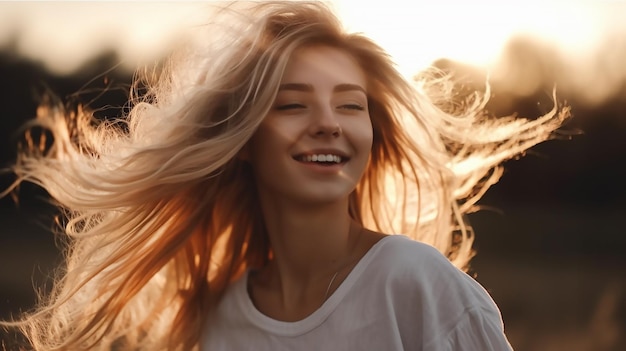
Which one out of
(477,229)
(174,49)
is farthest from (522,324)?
(174,49)

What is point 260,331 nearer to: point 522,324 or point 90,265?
point 90,265

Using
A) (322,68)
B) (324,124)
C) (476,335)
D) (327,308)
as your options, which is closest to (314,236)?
(327,308)

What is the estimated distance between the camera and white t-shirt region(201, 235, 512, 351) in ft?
10.6

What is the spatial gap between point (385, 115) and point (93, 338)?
1.13 m

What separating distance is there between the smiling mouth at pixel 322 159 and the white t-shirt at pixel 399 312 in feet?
0.80

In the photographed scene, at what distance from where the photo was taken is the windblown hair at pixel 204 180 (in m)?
3.73

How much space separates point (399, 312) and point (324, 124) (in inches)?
20.7

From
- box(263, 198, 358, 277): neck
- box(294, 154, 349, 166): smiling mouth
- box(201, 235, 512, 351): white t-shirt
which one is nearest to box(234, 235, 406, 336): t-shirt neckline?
box(201, 235, 512, 351): white t-shirt

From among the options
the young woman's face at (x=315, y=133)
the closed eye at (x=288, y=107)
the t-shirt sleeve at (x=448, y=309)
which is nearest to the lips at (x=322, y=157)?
the young woman's face at (x=315, y=133)

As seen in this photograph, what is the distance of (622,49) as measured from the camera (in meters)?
13.4

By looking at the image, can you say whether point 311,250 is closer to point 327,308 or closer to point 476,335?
point 327,308

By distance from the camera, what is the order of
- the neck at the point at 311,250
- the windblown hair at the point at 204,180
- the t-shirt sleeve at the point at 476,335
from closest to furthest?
the t-shirt sleeve at the point at 476,335 < the neck at the point at 311,250 < the windblown hair at the point at 204,180

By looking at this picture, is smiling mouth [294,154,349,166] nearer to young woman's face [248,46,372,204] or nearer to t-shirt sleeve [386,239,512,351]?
young woman's face [248,46,372,204]

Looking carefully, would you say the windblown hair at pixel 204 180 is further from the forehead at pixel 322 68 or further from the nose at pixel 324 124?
the nose at pixel 324 124
